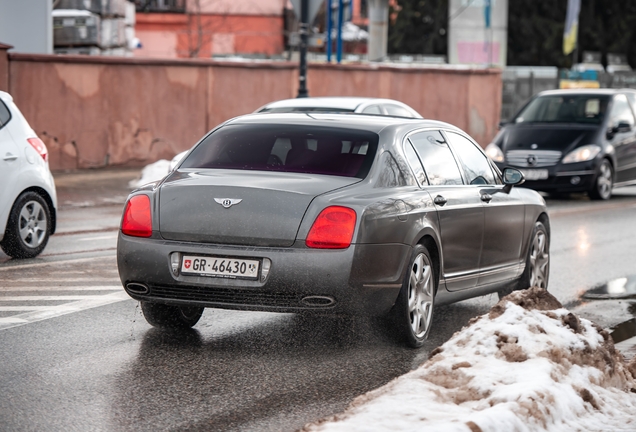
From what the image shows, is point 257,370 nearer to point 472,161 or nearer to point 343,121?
point 343,121

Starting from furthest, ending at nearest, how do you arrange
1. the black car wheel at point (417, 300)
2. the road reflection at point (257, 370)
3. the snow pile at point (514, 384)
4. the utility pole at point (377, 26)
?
the utility pole at point (377, 26) → the black car wheel at point (417, 300) → the road reflection at point (257, 370) → the snow pile at point (514, 384)

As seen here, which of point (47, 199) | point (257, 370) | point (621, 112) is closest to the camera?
point (257, 370)

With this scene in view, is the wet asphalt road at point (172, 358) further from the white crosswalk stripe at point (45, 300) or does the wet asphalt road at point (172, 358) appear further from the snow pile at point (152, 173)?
the snow pile at point (152, 173)

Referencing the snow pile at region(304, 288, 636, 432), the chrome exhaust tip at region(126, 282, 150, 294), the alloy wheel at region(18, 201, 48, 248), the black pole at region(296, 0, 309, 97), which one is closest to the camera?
the snow pile at region(304, 288, 636, 432)

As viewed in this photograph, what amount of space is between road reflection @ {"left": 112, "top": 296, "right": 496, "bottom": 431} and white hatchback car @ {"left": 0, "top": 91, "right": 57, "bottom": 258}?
3056 mm

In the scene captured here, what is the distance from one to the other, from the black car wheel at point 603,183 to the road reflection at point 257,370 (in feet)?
37.7

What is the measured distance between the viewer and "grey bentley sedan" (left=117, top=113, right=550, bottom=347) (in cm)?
678

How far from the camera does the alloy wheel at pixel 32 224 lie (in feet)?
35.9

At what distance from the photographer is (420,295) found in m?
7.48

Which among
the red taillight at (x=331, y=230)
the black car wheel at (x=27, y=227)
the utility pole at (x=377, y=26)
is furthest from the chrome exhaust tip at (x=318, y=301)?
the utility pole at (x=377, y=26)

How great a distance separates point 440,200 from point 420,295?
2.12ft

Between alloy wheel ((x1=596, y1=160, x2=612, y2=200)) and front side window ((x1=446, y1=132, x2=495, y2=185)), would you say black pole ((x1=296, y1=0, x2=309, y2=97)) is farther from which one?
front side window ((x1=446, y1=132, x2=495, y2=185))

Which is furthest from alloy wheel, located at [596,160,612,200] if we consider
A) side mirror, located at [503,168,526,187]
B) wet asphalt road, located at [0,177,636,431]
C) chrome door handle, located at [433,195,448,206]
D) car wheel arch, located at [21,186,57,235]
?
chrome door handle, located at [433,195,448,206]

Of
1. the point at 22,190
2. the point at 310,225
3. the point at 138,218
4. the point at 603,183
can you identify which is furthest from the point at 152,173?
the point at 310,225
